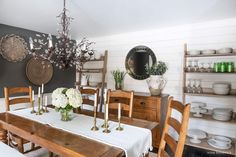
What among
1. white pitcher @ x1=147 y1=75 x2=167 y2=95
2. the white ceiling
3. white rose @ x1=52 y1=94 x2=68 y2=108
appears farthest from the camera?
white pitcher @ x1=147 y1=75 x2=167 y2=95

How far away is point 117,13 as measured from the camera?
2.65m

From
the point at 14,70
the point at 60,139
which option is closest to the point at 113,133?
the point at 60,139

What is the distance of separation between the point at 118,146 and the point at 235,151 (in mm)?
1992

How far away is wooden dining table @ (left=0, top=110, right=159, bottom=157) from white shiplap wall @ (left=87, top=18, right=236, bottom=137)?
1.65 meters

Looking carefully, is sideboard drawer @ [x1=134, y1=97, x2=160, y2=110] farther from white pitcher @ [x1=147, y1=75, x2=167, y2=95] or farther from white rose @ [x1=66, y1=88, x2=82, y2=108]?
white rose @ [x1=66, y1=88, x2=82, y2=108]

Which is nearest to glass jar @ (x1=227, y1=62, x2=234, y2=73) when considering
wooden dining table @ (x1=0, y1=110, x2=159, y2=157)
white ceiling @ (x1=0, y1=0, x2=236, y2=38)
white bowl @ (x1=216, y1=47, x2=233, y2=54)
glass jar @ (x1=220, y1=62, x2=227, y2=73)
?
glass jar @ (x1=220, y1=62, x2=227, y2=73)

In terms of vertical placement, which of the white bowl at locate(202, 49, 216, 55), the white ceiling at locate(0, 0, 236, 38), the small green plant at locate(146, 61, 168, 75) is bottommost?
the small green plant at locate(146, 61, 168, 75)

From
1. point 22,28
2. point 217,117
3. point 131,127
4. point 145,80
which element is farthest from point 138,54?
point 22,28

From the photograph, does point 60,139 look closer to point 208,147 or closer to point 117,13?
point 117,13

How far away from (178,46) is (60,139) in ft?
8.66

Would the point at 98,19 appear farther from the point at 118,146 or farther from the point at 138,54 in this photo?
the point at 118,146

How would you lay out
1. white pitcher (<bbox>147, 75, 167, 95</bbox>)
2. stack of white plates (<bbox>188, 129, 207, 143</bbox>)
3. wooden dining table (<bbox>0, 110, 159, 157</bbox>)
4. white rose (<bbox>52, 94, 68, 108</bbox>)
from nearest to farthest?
wooden dining table (<bbox>0, 110, 159, 157</bbox>) → white rose (<bbox>52, 94, 68, 108</bbox>) → stack of white plates (<bbox>188, 129, 207, 143</bbox>) → white pitcher (<bbox>147, 75, 167, 95</bbox>)

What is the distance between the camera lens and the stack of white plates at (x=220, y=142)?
7.92 ft

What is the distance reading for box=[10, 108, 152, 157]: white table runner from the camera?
1.30 metres
